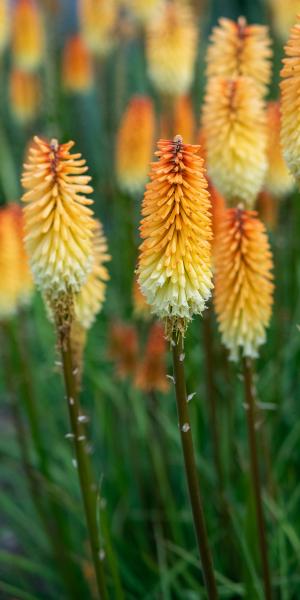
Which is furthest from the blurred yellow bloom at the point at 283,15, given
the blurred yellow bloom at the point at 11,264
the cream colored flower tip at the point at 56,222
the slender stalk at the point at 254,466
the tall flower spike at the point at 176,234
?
the tall flower spike at the point at 176,234

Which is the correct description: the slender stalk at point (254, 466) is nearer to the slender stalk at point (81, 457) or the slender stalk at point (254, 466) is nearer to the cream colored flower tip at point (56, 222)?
the slender stalk at point (81, 457)

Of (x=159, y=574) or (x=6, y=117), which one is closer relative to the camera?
(x=159, y=574)

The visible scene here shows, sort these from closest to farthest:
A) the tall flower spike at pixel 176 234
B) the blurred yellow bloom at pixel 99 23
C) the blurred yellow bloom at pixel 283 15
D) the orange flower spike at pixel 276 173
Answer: the tall flower spike at pixel 176 234
the orange flower spike at pixel 276 173
the blurred yellow bloom at pixel 283 15
the blurred yellow bloom at pixel 99 23

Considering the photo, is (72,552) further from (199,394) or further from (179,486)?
(199,394)

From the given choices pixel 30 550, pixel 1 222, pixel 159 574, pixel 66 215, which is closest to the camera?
pixel 66 215

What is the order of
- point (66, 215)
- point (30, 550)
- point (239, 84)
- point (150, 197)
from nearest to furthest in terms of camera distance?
point (150, 197)
point (66, 215)
point (239, 84)
point (30, 550)

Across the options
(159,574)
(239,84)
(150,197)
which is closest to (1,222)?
(239,84)

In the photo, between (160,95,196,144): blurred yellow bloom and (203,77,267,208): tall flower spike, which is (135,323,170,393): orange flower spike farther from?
(160,95,196,144): blurred yellow bloom

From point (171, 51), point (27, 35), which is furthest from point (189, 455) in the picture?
point (27, 35)
